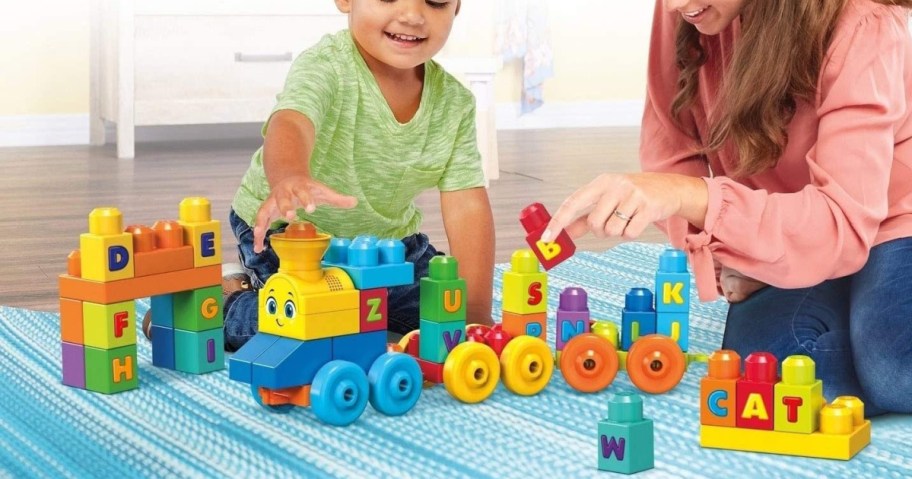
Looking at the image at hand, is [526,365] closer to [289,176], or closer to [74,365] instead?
[289,176]

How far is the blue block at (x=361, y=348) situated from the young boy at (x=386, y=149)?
0.84 ft

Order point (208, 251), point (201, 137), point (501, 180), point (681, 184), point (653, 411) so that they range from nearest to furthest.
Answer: point (681, 184), point (653, 411), point (208, 251), point (501, 180), point (201, 137)

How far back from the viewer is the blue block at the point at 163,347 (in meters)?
1.25

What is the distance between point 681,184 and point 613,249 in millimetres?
978

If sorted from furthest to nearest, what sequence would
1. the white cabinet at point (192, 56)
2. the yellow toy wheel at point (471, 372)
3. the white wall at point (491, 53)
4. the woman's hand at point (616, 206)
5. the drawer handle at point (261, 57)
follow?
the white wall at point (491, 53)
the drawer handle at point (261, 57)
the white cabinet at point (192, 56)
the yellow toy wheel at point (471, 372)
the woman's hand at point (616, 206)

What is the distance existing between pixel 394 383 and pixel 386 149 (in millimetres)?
399

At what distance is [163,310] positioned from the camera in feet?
4.13

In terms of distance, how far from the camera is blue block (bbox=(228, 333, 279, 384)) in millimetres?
1054

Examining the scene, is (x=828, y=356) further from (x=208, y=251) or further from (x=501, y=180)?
(x=501, y=180)

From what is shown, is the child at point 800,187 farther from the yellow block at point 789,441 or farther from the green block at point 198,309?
the green block at point 198,309

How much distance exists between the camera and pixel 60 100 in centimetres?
349

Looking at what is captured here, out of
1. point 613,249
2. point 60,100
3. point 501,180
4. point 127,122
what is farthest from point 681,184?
point 60,100

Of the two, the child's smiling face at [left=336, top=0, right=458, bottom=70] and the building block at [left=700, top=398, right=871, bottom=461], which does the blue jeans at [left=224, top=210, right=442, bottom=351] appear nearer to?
the child's smiling face at [left=336, top=0, right=458, bottom=70]

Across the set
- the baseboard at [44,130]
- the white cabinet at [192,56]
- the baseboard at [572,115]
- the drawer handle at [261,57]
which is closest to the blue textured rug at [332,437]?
the white cabinet at [192,56]
